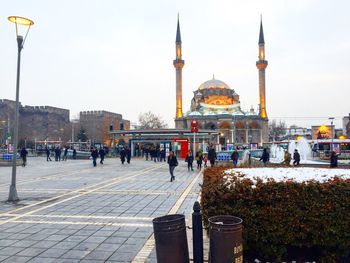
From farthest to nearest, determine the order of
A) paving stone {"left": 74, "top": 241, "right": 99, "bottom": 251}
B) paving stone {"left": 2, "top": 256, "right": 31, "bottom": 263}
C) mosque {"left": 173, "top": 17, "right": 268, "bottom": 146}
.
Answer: mosque {"left": 173, "top": 17, "right": 268, "bottom": 146} < paving stone {"left": 74, "top": 241, "right": 99, "bottom": 251} < paving stone {"left": 2, "top": 256, "right": 31, "bottom": 263}

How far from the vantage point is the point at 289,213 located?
4848 mm

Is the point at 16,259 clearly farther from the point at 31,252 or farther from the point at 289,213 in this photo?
the point at 289,213

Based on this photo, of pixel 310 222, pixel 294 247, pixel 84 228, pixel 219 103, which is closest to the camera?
→ pixel 310 222

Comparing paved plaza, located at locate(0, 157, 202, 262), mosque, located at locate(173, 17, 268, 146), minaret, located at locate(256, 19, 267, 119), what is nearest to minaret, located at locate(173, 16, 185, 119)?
mosque, located at locate(173, 17, 268, 146)

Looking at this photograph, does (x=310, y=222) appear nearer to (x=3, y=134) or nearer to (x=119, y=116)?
(x=3, y=134)

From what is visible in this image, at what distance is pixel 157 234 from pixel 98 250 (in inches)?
77.3

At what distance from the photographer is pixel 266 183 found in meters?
4.98

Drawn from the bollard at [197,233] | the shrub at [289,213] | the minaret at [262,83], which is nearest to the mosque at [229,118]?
the minaret at [262,83]

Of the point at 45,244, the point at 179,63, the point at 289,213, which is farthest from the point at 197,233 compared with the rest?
the point at 179,63

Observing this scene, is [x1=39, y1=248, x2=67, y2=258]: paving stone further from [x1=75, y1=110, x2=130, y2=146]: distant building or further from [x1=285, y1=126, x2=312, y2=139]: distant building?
[x1=285, y1=126, x2=312, y2=139]: distant building

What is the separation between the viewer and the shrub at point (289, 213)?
4785 mm

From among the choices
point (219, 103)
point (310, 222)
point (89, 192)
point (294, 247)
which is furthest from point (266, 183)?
point (219, 103)

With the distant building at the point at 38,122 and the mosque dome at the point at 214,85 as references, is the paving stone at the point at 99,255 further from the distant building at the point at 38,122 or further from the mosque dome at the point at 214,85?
the mosque dome at the point at 214,85

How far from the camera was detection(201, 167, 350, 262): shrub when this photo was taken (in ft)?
15.7
